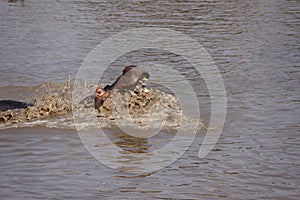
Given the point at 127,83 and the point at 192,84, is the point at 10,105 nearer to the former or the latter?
the point at 127,83

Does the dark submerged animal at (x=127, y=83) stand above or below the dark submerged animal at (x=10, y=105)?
above

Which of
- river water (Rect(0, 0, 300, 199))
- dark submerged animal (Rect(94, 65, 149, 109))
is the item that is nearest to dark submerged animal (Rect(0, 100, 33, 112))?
river water (Rect(0, 0, 300, 199))

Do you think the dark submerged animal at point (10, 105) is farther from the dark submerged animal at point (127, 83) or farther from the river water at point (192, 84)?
the dark submerged animal at point (127, 83)

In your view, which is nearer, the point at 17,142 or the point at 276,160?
the point at 276,160

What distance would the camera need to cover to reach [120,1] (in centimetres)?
2008

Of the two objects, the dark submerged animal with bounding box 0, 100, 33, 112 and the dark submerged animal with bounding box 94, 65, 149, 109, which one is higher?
the dark submerged animal with bounding box 94, 65, 149, 109

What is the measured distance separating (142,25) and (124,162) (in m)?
9.66

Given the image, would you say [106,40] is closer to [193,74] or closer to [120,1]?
[193,74]

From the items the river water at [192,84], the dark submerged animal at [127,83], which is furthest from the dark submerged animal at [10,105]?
the dark submerged animal at [127,83]

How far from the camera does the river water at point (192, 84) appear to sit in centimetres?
577

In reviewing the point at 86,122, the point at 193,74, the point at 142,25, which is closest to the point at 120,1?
the point at 142,25

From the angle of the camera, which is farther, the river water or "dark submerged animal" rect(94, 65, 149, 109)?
"dark submerged animal" rect(94, 65, 149, 109)

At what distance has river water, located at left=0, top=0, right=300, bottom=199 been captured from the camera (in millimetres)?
5773

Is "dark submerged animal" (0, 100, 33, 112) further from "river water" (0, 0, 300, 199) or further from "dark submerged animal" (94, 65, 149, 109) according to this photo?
"dark submerged animal" (94, 65, 149, 109)
